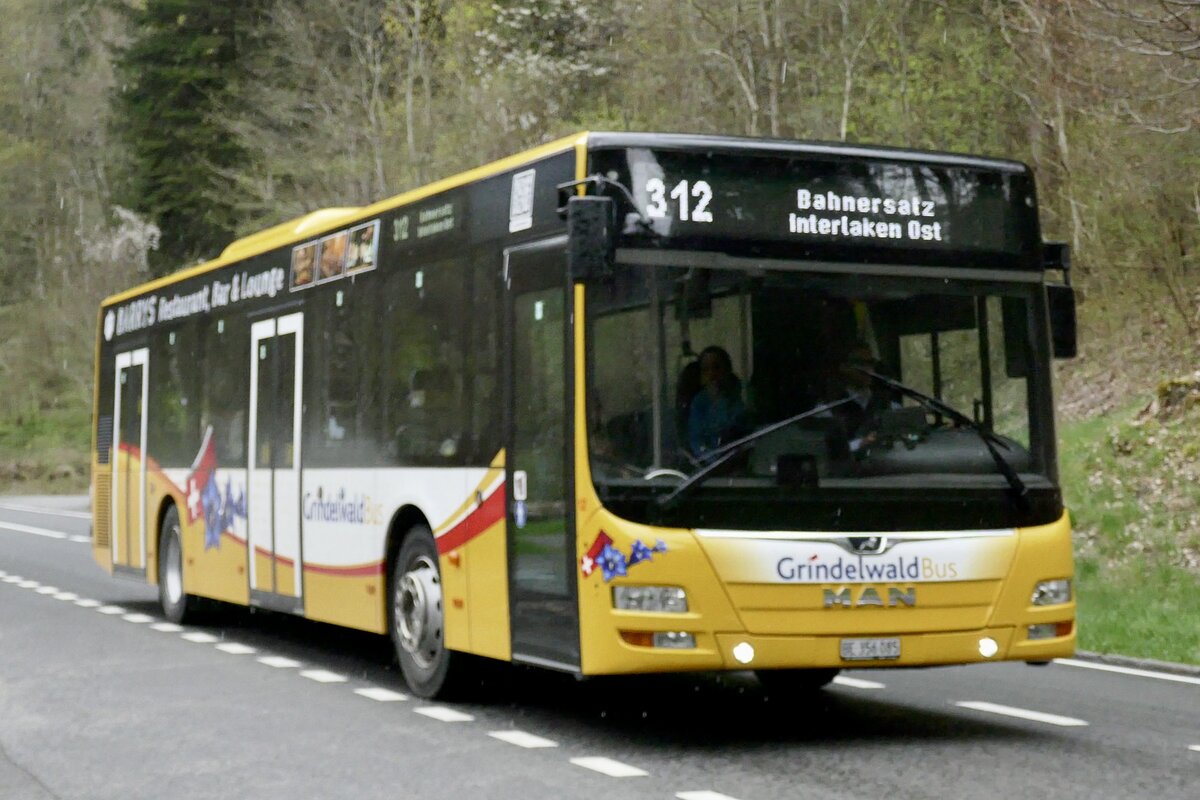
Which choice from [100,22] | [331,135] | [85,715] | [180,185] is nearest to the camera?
[85,715]

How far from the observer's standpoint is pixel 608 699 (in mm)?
12820

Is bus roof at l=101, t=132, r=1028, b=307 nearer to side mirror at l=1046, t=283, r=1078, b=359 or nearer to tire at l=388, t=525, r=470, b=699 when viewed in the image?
side mirror at l=1046, t=283, r=1078, b=359

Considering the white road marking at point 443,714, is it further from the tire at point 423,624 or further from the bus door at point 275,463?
the bus door at point 275,463

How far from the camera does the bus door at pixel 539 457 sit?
1051cm

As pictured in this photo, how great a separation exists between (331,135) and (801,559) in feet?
117

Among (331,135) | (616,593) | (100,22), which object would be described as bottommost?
(616,593)

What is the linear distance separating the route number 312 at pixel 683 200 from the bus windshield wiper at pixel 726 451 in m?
1.03

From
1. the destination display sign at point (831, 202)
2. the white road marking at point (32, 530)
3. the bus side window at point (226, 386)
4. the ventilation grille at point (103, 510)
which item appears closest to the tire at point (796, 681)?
the destination display sign at point (831, 202)

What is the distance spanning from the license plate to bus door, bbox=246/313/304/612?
5696 mm

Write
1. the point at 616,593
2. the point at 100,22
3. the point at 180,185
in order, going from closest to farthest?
the point at 616,593, the point at 180,185, the point at 100,22

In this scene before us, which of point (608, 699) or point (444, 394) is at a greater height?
point (444, 394)

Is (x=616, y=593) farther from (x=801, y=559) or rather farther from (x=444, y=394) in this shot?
(x=444, y=394)

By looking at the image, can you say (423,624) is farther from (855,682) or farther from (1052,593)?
(1052,593)

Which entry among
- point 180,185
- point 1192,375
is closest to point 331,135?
point 180,185
